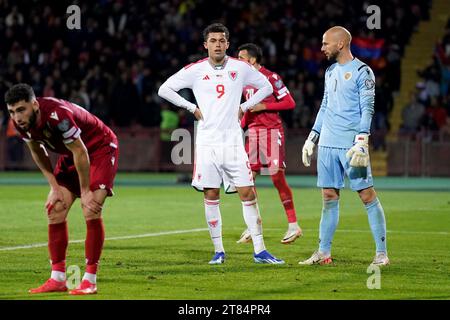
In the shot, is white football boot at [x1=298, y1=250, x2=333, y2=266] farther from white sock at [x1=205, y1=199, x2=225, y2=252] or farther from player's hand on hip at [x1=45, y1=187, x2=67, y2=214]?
player's hand on hip at [x1=45, y1=187, x2=67, y2=214]

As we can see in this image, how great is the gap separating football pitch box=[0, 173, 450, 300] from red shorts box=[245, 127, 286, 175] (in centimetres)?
98

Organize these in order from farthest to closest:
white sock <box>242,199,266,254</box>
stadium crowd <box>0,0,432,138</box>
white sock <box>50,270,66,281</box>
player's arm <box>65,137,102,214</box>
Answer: stadium crowd <box>0,0,432,138</box>, white sock <box>242,199,266,254</box>, white sock <box>50,270,66,281</box>, player's arm <box>65,137,102,214</box>

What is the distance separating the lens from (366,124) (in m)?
11.4

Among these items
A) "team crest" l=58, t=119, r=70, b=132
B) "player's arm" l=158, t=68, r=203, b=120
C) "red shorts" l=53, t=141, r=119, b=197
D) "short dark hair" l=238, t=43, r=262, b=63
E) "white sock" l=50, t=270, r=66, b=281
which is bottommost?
"white sock" l=50, t=270, r=66, b=281

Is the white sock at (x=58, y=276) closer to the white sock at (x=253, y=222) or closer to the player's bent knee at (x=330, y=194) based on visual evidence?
the white sock at (x=253, y=222)

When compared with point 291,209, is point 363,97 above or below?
above

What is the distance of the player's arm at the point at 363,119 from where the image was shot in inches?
441

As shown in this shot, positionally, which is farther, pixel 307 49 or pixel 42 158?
pixel 307 49

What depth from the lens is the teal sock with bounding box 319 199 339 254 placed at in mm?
11758

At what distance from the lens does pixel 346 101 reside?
38.3 feet

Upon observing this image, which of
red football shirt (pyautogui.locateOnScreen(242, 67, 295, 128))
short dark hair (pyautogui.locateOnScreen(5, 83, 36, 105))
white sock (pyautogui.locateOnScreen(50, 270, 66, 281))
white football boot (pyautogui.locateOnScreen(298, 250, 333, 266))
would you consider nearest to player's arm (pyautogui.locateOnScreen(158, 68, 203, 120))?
white football boot (pyautogui.locateOnScreen(298, 250, 333, 266))

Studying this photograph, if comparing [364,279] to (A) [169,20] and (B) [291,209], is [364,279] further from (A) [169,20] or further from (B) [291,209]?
(A) [169,20]
